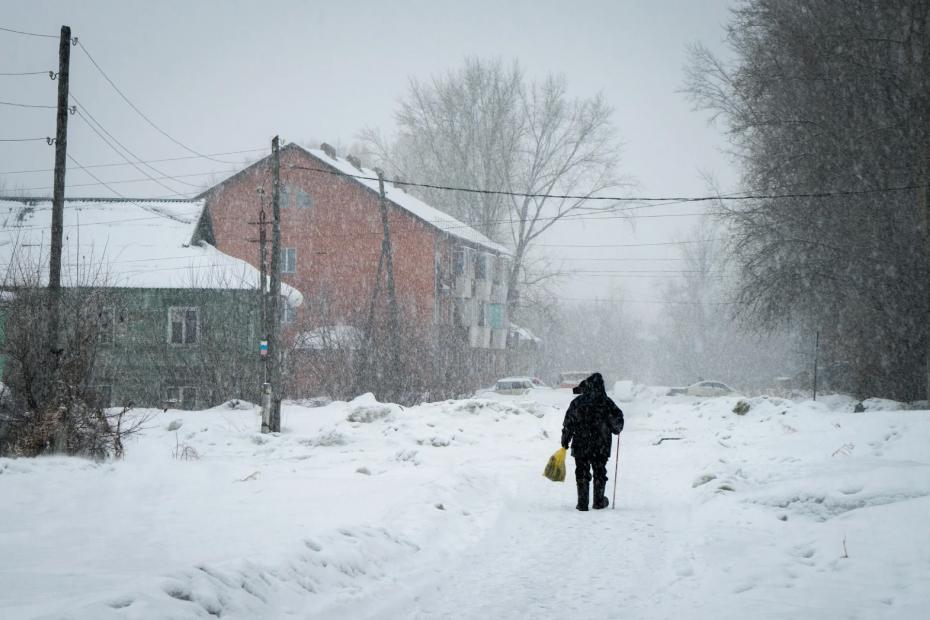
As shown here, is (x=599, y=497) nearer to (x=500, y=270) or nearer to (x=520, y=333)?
(x=500, y=270)

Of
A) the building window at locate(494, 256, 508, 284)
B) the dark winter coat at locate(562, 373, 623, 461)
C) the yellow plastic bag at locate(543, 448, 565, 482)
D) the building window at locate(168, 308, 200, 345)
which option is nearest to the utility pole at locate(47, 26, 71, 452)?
the yellow plastic bag at locate(543, 448, 565, 482)

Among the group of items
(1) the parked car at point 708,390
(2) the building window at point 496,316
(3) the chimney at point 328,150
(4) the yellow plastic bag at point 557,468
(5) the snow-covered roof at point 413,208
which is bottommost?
(1) the parked car at point 708,390

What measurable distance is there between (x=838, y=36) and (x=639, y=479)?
1657 centimetres

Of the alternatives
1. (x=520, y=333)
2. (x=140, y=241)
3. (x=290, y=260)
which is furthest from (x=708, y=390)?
(x=140, y=241)

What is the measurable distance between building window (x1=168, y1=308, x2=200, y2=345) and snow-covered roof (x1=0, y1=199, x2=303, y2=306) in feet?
5.18

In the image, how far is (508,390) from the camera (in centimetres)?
3656

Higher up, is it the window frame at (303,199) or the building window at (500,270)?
the window frame at (303,199)

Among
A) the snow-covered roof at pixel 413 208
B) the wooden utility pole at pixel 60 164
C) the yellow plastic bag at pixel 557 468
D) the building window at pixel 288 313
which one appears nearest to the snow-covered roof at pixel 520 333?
the snow-covered roof at pixel 413 208

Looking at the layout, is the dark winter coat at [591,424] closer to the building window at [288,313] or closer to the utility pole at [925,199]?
the utility pole at [925,199]

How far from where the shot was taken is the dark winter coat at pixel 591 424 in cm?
1062

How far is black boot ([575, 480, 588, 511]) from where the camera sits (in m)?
10.3

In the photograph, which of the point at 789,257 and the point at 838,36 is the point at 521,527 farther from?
the point at 838,36

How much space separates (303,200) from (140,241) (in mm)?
12179

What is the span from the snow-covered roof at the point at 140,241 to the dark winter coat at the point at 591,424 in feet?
70.8
